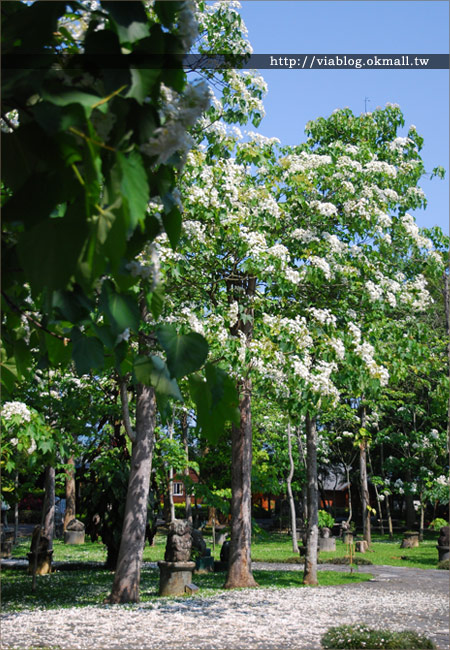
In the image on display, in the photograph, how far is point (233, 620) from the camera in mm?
9711

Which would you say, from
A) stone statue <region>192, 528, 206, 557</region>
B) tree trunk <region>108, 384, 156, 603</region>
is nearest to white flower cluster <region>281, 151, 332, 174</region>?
tree trunk <region>108, 384, 156, 603</region>

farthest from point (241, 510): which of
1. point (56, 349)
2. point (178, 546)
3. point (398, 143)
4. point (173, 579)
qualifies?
point (56, 349)

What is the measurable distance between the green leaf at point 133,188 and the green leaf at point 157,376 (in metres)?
0.43

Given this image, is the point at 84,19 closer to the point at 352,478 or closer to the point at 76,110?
the point at 76,110

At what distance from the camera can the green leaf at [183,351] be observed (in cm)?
147

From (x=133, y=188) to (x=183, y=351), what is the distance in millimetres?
433

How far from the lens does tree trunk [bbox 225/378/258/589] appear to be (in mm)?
13602

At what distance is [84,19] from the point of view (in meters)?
1.55

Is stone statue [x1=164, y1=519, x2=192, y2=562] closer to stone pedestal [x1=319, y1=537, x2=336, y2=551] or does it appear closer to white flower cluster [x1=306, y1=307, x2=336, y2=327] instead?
white flower cluster [x1=306, y1=307, x2=336, y2=327]

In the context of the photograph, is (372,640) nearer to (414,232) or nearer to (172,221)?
(172,221)

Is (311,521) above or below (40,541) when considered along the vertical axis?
above

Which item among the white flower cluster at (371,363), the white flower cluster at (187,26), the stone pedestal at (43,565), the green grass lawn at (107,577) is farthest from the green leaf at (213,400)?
the stone pedestal at (43,565)

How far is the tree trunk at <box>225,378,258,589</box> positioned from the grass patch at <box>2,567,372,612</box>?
0.53m

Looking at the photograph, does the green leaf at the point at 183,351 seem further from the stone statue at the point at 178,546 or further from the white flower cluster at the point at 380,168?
the stone statue at the point at 178,546
